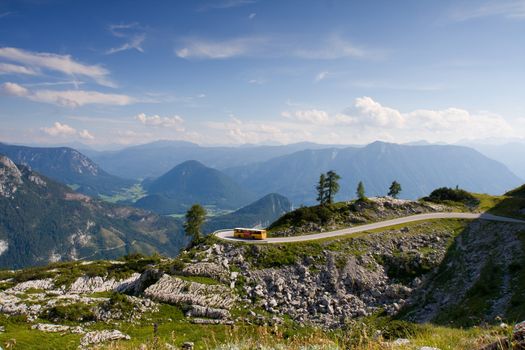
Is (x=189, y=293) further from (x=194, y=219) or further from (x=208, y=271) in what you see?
(x=194, y=219)

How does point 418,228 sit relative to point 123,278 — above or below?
above

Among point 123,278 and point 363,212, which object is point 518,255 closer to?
point 363,212

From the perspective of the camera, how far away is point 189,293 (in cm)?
4278

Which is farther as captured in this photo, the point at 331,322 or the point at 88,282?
the point at 88,282

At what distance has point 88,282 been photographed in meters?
51.9

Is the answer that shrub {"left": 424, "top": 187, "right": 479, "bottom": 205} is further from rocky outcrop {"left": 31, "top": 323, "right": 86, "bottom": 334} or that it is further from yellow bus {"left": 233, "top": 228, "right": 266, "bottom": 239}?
rocky outcrop {"left": 31, "top": 323, "right": 86, "bottom": 334}

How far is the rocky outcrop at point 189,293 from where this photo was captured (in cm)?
4156

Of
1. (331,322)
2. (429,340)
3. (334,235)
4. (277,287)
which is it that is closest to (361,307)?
(331,322)

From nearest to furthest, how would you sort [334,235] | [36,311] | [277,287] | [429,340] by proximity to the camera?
[429,340]
[36,311]
[277,287]
[334,235]

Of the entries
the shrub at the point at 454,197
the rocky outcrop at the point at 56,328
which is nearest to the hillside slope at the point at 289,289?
the rocky outcrop at the point at 56,328

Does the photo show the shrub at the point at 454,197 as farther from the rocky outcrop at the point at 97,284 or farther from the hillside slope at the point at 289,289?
the rocky outcrop at the point at 97,284

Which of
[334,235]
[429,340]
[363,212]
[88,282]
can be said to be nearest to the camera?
[429,340]

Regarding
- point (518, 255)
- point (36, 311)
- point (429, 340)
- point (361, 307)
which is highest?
point (429, 340)

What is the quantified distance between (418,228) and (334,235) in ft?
61.8
